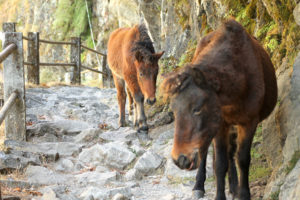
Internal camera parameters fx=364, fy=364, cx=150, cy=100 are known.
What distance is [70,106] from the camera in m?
9.91

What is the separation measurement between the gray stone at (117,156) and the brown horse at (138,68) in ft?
5.22

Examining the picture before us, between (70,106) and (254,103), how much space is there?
6.87 m

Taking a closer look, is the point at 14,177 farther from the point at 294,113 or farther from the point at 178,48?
the point at 178,48

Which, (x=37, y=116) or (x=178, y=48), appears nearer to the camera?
(x=37, y=116)

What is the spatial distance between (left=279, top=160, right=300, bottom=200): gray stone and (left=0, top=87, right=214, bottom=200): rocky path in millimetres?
1244

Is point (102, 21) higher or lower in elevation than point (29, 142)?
higher

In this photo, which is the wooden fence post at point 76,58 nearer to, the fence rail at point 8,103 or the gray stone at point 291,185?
the fence rail at point 8,103

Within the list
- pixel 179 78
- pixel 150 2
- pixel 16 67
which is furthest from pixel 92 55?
pixel 179 78

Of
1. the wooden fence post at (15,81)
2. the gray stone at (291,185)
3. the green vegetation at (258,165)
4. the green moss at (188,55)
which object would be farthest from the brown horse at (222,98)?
the green moss at (188,55)

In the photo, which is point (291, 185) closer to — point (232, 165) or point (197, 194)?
point (232, 165)

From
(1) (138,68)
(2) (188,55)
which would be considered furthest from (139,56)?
(2) (188,55)

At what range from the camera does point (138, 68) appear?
771 cm

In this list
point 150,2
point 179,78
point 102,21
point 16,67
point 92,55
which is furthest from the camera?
point 92,55

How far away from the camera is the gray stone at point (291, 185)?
3.30m
